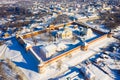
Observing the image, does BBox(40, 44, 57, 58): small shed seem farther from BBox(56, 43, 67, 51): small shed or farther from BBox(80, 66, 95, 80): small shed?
BBox(80, 66, 95, 80): small shed

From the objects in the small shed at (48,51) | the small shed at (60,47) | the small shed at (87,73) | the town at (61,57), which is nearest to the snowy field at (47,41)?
the town at (61,57)

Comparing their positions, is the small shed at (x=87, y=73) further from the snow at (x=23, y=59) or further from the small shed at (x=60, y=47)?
the snow at (x=23, y=59)

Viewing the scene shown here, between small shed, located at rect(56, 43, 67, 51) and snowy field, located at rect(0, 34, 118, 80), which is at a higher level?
small shed, located at rect(56, 43, 67, 51)

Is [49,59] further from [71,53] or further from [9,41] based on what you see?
[9,41]

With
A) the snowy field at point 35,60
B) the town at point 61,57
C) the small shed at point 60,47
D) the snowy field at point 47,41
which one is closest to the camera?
the town at point 61,57

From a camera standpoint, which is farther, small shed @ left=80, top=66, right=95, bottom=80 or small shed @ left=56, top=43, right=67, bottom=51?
small shed @ left=56, top=43, right=67, bottom=51

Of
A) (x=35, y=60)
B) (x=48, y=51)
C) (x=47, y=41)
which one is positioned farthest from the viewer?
(x=47, y=41)

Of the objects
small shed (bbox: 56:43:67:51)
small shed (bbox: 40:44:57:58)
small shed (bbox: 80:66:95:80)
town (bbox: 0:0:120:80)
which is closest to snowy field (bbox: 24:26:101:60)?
town (bbox: 0:0:120:80)

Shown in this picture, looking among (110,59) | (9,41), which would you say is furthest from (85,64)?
(9,41)

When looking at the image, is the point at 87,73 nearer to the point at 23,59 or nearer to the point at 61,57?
the point at 61,57

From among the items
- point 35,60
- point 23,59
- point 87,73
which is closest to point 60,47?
point 35,60

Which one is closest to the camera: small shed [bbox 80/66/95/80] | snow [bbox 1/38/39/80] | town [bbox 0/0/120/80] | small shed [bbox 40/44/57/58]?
small shed [bbox 80/66/95/80]
